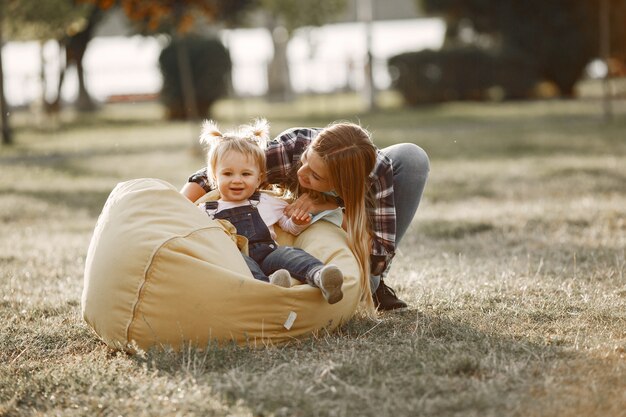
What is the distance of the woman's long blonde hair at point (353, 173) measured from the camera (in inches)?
170

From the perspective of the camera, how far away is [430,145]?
1457cm

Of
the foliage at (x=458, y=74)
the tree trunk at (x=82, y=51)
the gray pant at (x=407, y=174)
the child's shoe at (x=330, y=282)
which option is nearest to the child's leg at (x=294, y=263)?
the child's shoe at (x=330, y=282)

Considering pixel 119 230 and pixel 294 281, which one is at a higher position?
pixel 119 230

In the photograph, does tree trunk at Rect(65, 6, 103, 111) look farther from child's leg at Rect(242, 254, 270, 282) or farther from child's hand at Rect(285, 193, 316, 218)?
child's leg at Rect(242, 254, 270, 282)

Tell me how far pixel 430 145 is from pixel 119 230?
35.6ft

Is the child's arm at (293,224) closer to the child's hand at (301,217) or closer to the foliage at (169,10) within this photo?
the child's hand at (301,217)

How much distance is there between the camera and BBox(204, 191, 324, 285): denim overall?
4176 millimetres

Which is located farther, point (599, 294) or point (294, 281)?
point (599, 294)

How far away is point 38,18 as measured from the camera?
15.4m

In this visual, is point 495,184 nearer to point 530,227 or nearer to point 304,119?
point 530,227

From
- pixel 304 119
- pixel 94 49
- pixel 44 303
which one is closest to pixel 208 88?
pixel 304 119

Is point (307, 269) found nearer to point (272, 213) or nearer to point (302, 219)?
point (302, 219)

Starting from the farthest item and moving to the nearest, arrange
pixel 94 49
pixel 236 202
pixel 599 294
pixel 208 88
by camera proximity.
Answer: pixel 94 49 → pixel 208 88 → pixel 599 294 → pixel 236 202

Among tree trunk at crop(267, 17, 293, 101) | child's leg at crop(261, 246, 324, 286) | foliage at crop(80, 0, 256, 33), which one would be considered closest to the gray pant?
child's leg at crop(261, 246, 324, 286)
